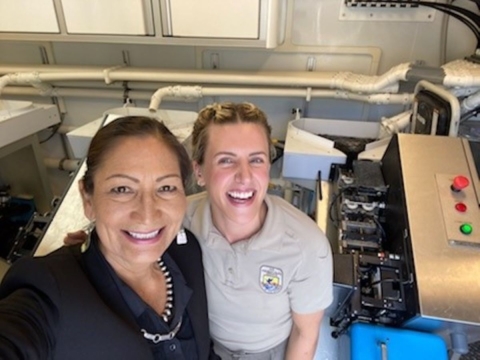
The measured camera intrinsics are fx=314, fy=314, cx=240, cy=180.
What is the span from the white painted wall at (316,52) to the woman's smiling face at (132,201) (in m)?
1.45

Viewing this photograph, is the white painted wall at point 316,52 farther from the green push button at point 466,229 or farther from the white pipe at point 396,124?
the green push button at point 466,229

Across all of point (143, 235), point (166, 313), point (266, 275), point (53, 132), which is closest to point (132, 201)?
point (143, 235)

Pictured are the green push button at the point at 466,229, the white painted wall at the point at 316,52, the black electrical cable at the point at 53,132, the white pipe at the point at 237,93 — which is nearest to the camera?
the green push button at the point at 466,229

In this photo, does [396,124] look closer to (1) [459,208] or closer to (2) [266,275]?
(1) [459,208]

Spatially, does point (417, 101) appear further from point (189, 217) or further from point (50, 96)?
point (50, 96)

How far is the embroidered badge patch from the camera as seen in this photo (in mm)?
854

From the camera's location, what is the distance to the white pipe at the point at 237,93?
1693 millimetres

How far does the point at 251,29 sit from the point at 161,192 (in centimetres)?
115

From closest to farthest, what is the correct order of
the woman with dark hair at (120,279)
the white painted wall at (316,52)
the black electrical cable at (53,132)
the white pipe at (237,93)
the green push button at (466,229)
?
the woman with dark hair at (120,279) → the green push button at (466,229) → the white pipe at (237,93) → the white painted wall at (316,52) → the black electrical cable at (53,132)

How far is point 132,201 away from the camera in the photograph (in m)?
0.67

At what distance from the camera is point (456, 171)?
3.49ft

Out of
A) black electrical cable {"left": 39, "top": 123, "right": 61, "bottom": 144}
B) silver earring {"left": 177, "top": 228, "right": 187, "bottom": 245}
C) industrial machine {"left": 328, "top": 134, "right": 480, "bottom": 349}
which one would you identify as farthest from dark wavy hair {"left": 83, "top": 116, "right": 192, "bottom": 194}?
black electrical cable {"left": 39, "top": 123, "right": 61, "bottom": 144}

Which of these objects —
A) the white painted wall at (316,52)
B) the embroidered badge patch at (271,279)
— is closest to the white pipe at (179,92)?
the white painted wall at (316,52)

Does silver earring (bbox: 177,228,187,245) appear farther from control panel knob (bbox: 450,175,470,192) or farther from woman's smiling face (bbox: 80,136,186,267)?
control panel knob (bbox: 450,175,470,192)
